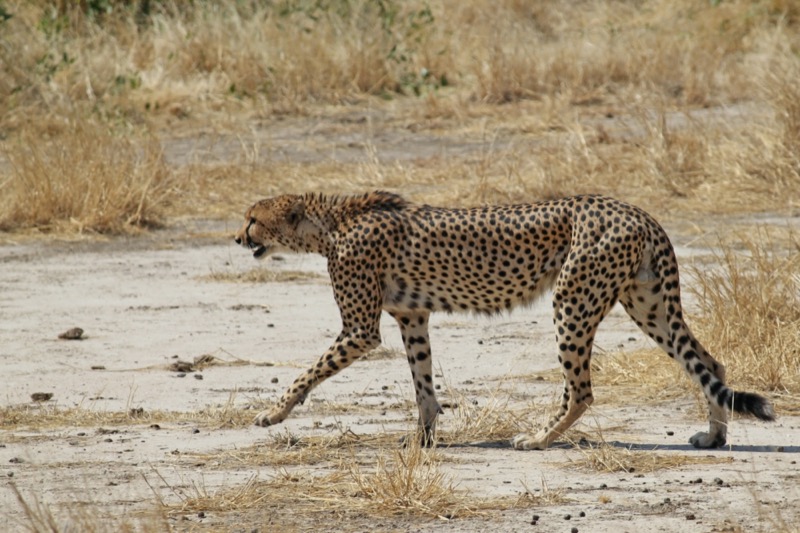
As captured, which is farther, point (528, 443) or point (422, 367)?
point (422, 367)

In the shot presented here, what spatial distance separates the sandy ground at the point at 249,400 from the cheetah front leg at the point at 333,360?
199 millimetres

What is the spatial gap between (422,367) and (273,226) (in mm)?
1041

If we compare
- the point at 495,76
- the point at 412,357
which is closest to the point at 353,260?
the point at 412,357

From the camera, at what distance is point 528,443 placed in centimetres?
666

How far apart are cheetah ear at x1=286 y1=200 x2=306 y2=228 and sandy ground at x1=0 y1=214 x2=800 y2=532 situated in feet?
2.95

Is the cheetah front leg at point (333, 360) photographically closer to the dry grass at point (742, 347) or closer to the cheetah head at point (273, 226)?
the cheetah head at point (273, 226)

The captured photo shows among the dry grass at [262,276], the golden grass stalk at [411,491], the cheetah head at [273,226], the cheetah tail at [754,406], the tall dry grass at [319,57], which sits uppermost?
the cheetah head at [273,226]

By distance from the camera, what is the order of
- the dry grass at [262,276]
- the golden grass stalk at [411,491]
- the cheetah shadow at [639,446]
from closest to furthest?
1. the golden grass stalk at [411,491]
2. the cheetah shadow at [639,446]
3. the dry grass at [262,276]

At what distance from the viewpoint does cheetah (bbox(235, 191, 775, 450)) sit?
21.4 ft

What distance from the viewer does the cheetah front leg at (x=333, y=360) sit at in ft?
22.6

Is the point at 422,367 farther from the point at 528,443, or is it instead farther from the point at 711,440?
the point at 711,440

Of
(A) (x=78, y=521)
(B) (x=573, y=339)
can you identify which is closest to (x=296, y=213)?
(B) (x=573, y=339)

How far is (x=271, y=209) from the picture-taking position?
7434 millimetres

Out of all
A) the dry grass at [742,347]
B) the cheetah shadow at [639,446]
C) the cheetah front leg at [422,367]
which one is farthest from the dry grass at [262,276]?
the cheetah shadow at [639,446]
